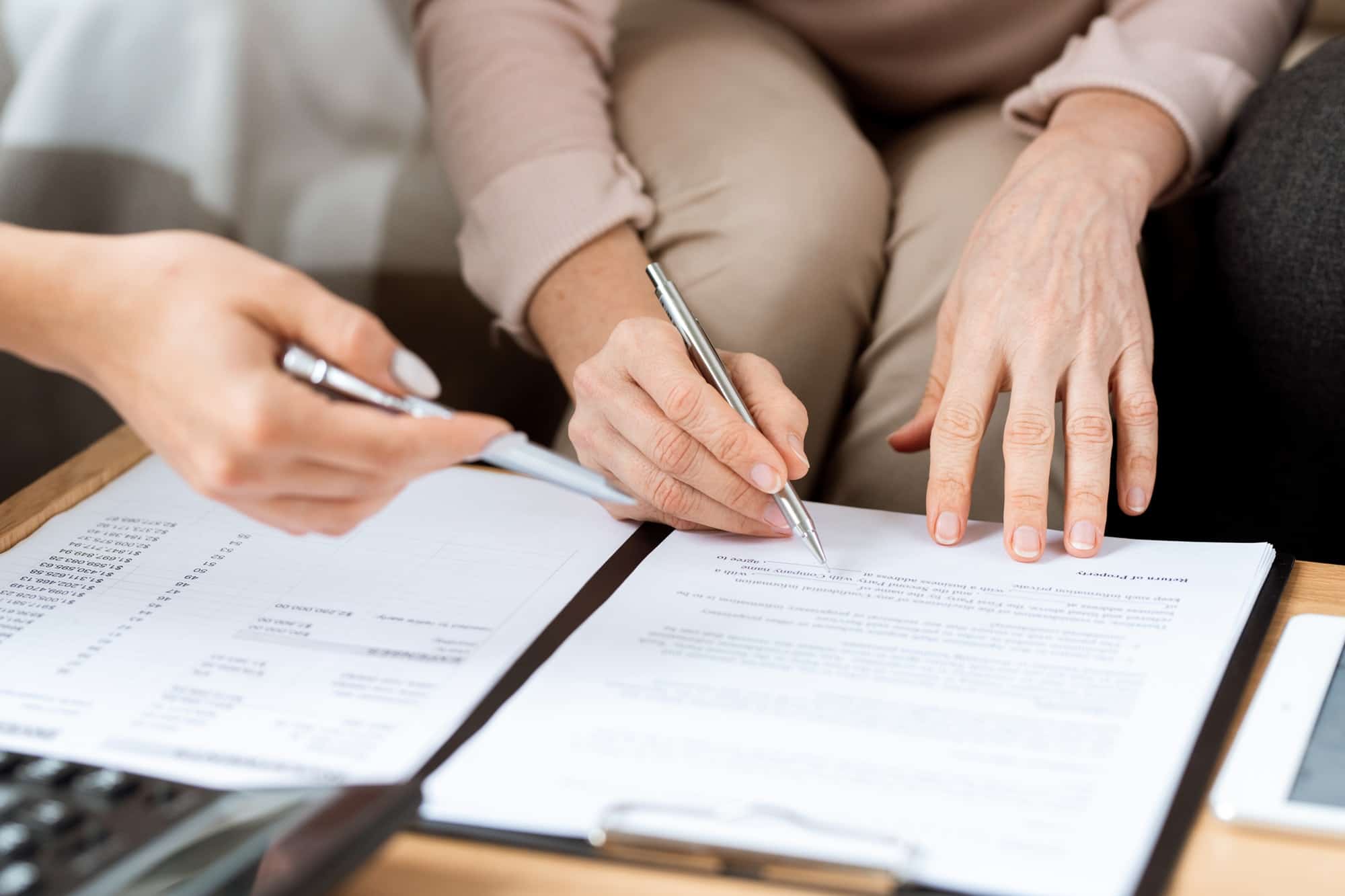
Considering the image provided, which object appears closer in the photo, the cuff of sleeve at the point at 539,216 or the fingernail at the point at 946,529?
the fingernail at the point at 946,529

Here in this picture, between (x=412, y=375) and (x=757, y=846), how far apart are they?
21 cm

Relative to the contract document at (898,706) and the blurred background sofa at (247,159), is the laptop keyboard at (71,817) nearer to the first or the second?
the contract document at (898,706)

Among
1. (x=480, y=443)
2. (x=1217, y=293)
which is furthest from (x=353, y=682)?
(x=1217, y=293)

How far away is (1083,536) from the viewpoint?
23.3 inches

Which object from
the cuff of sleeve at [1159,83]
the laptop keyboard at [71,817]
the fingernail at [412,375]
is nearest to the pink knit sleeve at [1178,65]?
the cuff of sleeve at [1159,83]

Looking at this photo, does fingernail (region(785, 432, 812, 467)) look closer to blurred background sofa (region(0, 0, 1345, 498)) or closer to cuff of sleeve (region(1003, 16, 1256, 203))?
cuff of sleeve (region(1003, 16, 1256, 203))

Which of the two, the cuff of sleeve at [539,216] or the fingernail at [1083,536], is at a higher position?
the cuff of sleeve at [539,216]

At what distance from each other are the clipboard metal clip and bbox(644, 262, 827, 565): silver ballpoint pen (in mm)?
195

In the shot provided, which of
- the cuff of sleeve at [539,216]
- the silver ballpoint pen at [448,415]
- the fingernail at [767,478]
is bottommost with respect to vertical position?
the fingernail at [767,478]

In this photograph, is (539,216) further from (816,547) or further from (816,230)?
(816,547)

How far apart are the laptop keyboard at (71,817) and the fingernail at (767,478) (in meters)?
0.27

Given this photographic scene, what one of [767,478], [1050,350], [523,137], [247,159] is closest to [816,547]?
[767,478]

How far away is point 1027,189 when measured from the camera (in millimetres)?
729

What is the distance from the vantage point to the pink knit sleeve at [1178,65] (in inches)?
32.3
